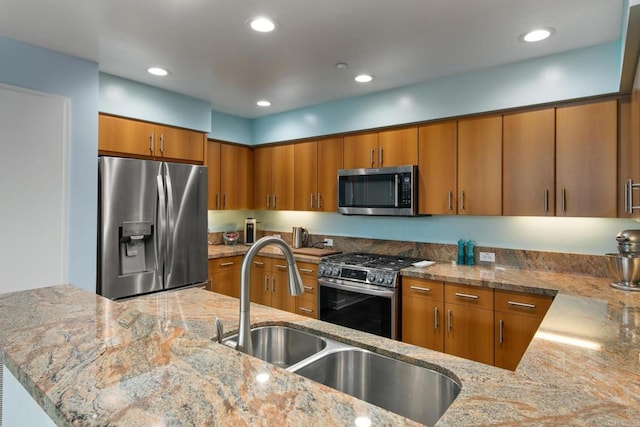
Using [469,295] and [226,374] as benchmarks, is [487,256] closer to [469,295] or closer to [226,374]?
[469,295]

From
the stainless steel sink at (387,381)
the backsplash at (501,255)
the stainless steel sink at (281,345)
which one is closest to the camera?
the stainless steel sink at (387,381)

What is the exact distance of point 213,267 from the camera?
3.81 m

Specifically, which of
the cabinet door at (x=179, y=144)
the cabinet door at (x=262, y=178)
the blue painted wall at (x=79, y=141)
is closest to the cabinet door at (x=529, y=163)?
the cabinet door at (x=262, y=178)

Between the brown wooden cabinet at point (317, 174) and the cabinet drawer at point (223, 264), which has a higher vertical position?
the brown wooden cabinet at point (317, 174)

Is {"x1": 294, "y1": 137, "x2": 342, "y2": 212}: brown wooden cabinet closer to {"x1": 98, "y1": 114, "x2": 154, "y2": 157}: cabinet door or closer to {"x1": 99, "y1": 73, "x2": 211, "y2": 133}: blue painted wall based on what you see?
{"x1": 99, "y1": 73, "x2": 211, "y2": 133}: blue painted wall

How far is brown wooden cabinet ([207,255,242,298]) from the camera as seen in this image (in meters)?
3.80

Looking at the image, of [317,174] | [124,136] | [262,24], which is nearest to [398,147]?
[317,174]

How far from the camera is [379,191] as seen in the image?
337 centimetres

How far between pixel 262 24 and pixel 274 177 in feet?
7.69

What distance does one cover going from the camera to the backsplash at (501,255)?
267cm

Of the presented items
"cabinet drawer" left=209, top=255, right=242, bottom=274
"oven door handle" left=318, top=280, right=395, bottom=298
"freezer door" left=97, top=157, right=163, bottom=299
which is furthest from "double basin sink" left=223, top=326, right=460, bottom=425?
"cabinet drawer" left=209, top=255, right=242, bottom=274

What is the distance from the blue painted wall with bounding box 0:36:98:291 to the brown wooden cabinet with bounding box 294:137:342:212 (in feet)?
6.54

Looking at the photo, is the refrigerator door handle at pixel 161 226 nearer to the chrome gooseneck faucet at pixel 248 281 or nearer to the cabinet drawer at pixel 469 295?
the chrome gooseneck faucet at pixel 248 281

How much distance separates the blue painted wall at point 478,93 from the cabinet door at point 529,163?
139 mm
